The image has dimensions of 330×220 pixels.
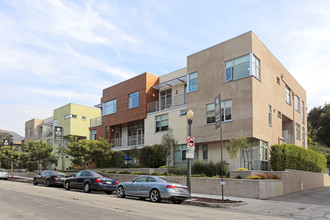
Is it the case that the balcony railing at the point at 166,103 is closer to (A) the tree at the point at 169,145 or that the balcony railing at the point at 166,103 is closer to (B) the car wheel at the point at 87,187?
(A) the tree at the point at 169,145

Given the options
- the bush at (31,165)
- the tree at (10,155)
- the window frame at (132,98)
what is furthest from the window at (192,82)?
the bush at (31,165)

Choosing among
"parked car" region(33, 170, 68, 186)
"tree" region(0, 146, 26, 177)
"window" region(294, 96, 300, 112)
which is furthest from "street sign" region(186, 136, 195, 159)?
"tree" region(0, 146, 26, 177)

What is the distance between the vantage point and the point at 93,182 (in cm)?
1880

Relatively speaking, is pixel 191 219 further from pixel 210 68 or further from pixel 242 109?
pixel 210 68

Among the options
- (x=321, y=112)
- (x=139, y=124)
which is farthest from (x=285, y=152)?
(x=321, y=112)

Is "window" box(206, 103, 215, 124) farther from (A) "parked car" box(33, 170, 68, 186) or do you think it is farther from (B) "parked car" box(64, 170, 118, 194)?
(A) "parked car" box(33, 170, 68, 186)

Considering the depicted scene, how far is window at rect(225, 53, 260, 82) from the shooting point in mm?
23453

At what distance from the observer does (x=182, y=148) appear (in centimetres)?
2831

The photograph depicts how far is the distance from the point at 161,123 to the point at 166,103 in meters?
2.05

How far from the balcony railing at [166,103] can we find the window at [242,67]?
6142mm

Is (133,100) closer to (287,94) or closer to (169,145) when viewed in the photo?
(169,145)

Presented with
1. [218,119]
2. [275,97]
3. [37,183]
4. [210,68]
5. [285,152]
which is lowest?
[37,183]

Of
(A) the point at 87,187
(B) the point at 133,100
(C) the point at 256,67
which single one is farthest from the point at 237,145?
(B) the point at 133,100

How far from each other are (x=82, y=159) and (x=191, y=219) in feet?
75.9
